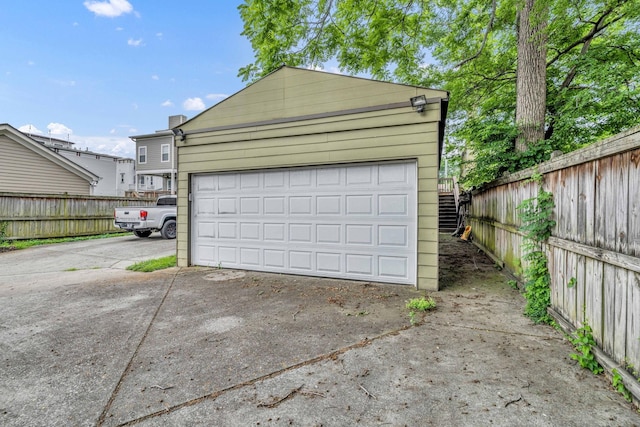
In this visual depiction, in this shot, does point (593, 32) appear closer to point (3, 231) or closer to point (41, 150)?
point (3, 231)

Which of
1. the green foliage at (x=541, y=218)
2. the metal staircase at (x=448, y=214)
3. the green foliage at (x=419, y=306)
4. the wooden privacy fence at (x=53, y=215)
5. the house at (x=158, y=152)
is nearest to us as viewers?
the green foliage at (x=541, y=218)

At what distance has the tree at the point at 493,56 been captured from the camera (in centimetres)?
617

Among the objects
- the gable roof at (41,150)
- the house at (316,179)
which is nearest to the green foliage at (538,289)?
the house at (316,179)

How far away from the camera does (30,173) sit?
12.8 metres

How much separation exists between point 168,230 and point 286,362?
9.92 m

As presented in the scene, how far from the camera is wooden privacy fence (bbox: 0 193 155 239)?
31.8 feet

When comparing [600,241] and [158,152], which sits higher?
[158,152]

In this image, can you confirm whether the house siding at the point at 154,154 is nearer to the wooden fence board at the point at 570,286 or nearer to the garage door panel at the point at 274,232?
the garage door panel at the point at 274,232

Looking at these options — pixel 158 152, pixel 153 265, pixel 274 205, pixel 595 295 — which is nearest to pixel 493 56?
pixel 274 205

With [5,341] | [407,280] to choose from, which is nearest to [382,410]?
[407,280]

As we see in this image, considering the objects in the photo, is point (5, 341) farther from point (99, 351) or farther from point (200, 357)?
A: point (200, 357)

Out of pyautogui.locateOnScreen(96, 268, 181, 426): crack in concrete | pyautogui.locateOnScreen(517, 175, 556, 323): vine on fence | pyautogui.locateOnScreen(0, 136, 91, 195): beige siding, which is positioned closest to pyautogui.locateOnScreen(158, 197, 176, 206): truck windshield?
pyautogui.locateOnScreen(0, 136, 91, 195): beige siding

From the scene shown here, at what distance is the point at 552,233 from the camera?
10.6 ft

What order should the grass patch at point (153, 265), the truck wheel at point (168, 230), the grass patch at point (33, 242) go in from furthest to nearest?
the truck wheel at point (168, 230) < the grass patch at point (33, 242) < the grass patch at point (153, 265)
